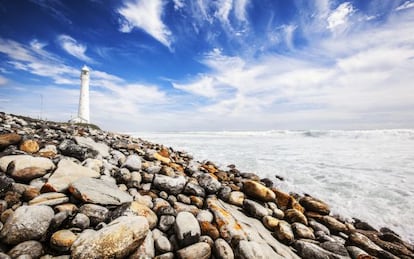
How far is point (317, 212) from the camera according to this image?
3799 millimetres

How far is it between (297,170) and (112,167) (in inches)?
A: 230

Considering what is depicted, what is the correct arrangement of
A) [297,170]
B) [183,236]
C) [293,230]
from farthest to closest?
[297,170], [293,230], [183,236]

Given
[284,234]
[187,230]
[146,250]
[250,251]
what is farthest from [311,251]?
[146,250]

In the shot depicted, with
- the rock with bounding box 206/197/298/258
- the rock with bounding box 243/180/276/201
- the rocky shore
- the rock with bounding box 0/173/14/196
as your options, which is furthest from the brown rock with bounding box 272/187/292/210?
the rock with bounding box 0/173/14/196

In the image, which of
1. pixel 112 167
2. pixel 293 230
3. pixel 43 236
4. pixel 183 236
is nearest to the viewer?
pixel 43 236

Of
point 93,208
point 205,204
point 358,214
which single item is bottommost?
A: point 358,214

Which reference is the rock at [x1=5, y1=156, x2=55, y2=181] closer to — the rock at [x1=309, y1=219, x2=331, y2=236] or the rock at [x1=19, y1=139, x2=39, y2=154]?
the rock at [x1=19, y1=139, x2=39, y2=154]

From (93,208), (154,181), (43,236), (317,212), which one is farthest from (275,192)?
(43,236)

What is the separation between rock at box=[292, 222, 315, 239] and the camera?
9.81 feet

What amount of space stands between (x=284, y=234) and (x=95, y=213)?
2451mm

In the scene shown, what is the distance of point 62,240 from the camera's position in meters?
1.94

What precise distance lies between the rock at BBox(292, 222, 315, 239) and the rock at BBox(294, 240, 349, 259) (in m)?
0.27

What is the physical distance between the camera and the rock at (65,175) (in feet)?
8.71

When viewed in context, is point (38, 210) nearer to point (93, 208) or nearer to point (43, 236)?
point (43, 236)
